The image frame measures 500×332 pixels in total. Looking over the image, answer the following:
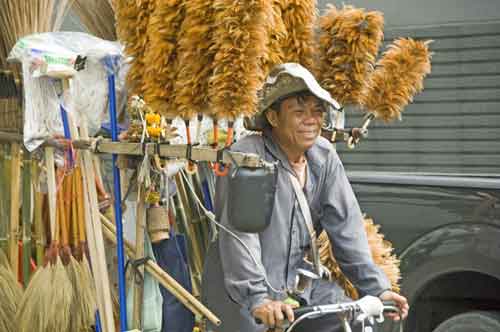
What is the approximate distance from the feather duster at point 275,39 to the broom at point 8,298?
1.86 metres

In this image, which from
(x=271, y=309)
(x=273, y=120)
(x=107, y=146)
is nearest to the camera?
(x=271, y=309)

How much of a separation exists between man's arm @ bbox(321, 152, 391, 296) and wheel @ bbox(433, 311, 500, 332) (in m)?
1.55

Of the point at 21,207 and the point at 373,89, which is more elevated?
the point at 373,89

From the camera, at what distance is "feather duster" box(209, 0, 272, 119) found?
352 centimetres

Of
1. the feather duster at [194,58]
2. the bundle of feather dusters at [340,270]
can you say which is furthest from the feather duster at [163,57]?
the bundle of feather dusters at [340,270]

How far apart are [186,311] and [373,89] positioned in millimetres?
1201

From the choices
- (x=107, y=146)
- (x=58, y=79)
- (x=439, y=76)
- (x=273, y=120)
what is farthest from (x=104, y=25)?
(x=439, y=76)

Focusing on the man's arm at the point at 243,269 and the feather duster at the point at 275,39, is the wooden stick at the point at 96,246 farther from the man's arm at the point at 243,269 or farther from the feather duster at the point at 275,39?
the feather duster at the point at 275,39

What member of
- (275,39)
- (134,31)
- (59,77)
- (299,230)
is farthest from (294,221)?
(59,77)

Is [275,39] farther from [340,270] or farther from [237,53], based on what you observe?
[340,270]

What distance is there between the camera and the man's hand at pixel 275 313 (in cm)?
332

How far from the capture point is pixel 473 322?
5.21 m

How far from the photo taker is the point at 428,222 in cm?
539

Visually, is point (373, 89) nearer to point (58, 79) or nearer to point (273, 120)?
point (273, 120)
